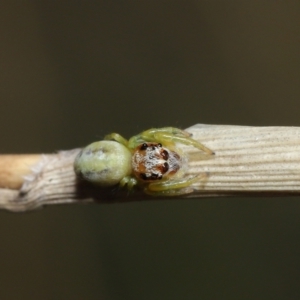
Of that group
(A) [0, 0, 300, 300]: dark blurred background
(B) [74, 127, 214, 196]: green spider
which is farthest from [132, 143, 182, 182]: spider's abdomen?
(A) [0, 0, 300, 300]: dark blurred background

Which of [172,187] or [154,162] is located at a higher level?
[154,162]

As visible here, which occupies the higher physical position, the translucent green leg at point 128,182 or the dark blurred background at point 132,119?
the dark blurred background at point 132,119

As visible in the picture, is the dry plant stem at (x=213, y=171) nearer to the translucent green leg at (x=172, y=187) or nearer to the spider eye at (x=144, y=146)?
the translucent green leg at (x=172, y=187)

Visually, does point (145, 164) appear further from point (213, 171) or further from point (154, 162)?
point (213, 171)

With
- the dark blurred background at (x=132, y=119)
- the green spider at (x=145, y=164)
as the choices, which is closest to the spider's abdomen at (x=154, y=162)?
the green spider at (x=145, y=164)

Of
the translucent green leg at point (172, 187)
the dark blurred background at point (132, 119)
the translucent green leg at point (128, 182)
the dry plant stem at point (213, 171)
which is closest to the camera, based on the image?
the dry plant stem at point (213, 171)

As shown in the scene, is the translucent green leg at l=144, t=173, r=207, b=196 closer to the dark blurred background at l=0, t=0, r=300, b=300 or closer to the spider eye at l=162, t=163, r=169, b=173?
the spider eye at l=162, t=163, r=169, b=173

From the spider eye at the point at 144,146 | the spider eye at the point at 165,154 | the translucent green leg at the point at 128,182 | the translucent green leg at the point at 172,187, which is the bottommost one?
the translucent green leg at the point at 172,187

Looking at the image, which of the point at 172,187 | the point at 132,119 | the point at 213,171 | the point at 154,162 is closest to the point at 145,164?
the point at 154,162

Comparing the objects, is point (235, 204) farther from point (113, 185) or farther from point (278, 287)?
point (113, 185)
